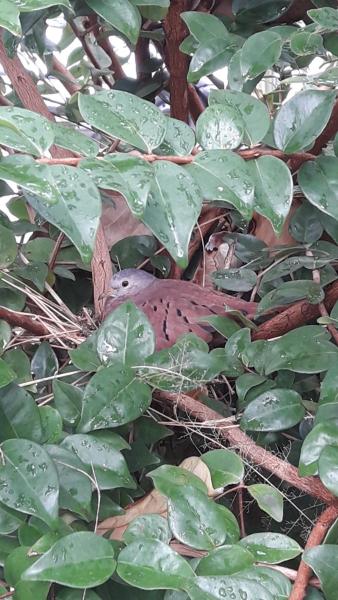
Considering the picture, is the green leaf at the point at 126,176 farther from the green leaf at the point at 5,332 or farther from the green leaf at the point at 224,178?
the green leaf at the point at 5,332

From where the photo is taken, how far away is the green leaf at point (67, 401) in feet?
2.10

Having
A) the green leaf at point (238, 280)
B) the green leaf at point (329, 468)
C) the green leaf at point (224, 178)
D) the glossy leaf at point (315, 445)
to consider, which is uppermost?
the green leaf at point (224, 178)

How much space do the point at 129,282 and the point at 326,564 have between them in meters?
0.60

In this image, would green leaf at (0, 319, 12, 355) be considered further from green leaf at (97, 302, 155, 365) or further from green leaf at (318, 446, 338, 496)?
green leaf at (318, 446, 338, 496)

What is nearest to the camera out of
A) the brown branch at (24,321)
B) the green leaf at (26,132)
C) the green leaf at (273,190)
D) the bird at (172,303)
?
the green leaf at (26,132)

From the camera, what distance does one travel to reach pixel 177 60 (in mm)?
939

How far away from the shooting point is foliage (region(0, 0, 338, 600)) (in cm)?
47

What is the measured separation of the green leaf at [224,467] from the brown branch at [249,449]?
0.04 metres

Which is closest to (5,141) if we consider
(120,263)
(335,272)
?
(335,272)

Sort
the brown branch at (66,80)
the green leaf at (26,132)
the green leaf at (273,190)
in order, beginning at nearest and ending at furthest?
the green leaf at (26,132)
the green leaf at (273,190)
the brown branch at (66,80)

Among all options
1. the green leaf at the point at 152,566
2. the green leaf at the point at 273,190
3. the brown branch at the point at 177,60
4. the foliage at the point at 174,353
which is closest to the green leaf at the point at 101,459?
the foliage at the point at 174,353

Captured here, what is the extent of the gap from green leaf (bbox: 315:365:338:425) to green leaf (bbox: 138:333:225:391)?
0.36 feet

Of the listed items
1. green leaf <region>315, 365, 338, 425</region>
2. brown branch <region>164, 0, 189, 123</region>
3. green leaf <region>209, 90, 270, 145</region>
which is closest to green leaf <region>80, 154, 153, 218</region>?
green leaf <region>209, 90, 270, 145</region>

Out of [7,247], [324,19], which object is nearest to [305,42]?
[324,19]
